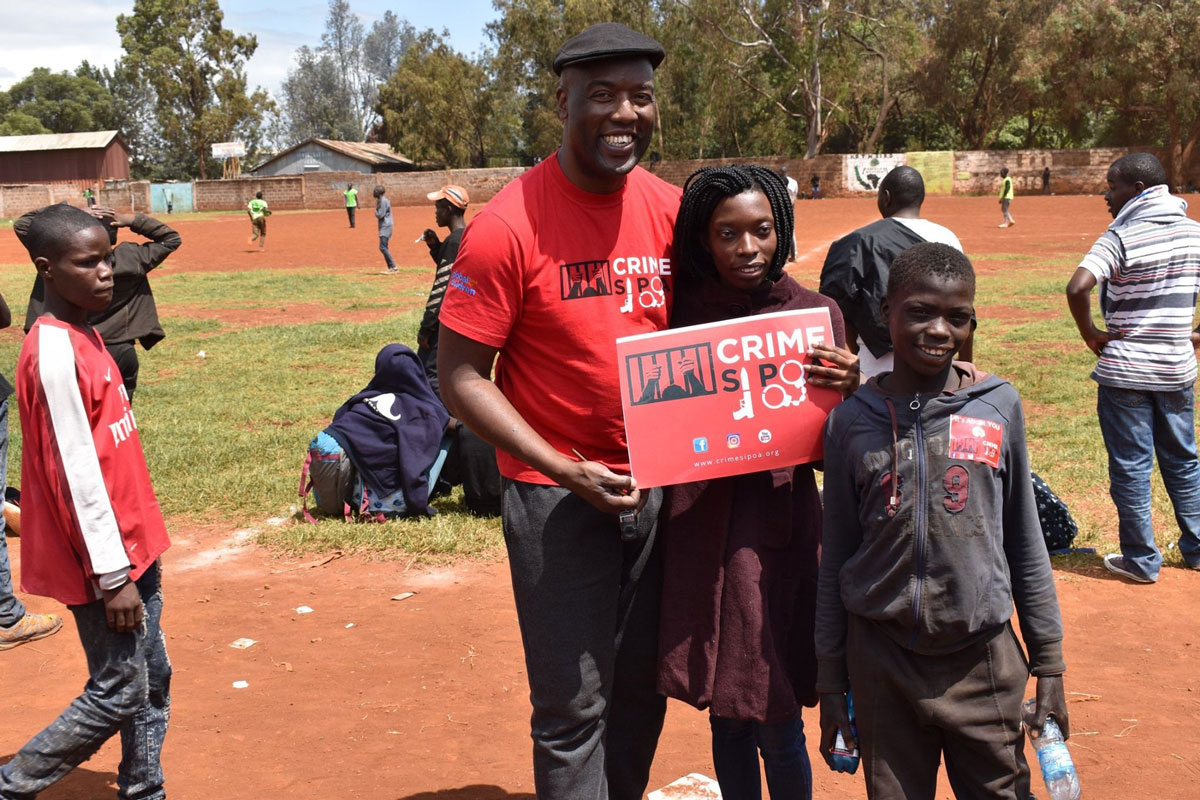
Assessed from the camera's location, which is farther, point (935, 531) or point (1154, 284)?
point (1154, 284)

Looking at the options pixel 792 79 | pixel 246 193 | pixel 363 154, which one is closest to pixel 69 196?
pixel 246 193

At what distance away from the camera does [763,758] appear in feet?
9.53

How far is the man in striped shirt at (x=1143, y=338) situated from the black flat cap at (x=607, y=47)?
3874 mm

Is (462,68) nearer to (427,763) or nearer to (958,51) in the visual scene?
(958,51)

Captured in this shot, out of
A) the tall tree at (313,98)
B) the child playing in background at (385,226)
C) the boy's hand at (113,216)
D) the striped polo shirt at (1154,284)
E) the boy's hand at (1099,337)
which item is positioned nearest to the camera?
the boy's hand at (113,216)

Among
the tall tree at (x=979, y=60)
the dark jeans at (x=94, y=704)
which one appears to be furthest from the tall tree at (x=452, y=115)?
the dark jeans at (x=94, y=704)

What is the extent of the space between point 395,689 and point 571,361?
2530mm

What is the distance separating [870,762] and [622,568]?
777 millimetres

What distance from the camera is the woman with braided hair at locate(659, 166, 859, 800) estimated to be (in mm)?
2730

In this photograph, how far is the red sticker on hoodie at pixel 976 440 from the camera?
254 cm

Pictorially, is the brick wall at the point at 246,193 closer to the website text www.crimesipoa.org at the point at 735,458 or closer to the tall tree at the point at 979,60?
the tall tree at the point at 979,60

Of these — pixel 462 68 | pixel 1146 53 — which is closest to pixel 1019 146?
pixel 1146 53

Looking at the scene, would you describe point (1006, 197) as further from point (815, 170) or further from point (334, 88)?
point (334, 88)

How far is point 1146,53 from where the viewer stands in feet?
136
